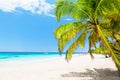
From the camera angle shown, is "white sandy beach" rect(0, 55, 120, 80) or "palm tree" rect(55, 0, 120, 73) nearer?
"palm tree" rect(55, 0, 120, 73)

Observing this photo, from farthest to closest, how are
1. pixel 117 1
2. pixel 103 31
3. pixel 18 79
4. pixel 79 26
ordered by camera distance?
pixel 18 79 → pixel 79 26 → pixel 103 31 → pixel 117 1

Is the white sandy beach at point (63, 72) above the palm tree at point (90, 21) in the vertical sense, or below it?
below

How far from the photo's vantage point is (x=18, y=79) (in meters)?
11.2

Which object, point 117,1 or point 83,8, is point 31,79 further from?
point 117,1

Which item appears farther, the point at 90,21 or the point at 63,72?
the point at 63,72

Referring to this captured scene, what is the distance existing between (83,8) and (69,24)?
1.51 metres

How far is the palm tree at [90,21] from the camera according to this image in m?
9.48

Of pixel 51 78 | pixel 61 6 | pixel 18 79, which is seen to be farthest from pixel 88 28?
pixel 18 79

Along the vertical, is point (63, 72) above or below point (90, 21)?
below

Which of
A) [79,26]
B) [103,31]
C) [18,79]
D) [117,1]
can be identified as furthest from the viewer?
[18,79]

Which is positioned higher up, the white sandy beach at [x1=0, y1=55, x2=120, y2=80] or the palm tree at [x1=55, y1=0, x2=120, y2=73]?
the palm tree at [x1=55, y1=0, x2=120, y2=73]

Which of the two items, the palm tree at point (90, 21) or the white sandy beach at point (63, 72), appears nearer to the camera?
the palm tree at point (90, 21)

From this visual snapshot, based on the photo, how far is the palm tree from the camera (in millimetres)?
9484

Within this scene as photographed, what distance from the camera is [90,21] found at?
1037 cm
